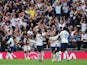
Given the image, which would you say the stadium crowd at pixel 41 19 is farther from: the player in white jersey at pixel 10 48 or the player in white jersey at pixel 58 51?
the player in white jersey at pixel 58 51

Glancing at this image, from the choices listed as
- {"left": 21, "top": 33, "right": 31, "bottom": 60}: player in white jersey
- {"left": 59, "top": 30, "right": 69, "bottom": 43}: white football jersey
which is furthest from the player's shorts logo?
{"left": 59, "top": 30, "right": 69, "bottom": 43}: white football jersey

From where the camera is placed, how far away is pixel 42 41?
96.4 ft

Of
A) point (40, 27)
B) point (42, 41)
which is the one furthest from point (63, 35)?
point (40, 27)

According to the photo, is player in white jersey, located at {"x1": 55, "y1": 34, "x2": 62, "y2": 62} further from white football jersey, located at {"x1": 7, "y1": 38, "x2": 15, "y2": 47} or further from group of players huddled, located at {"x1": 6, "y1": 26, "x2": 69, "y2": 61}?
white football jersey, located at {"x1": 7, "y1": 38, "x2": 15, "y2": 47}

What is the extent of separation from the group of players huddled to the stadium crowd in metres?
0.12

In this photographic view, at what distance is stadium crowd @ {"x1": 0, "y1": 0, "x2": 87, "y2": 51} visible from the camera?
102ft

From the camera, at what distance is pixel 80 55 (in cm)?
3092

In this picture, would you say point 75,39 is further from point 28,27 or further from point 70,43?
point 28,27

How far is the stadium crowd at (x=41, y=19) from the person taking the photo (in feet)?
102

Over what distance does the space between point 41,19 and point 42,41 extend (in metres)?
3.64

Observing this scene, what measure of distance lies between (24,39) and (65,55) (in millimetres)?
4476

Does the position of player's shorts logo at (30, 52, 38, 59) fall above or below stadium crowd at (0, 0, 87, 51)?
below

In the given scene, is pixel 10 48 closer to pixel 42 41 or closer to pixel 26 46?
pixel 26 46

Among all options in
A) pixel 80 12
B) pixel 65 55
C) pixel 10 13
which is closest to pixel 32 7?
pixel 10 13
